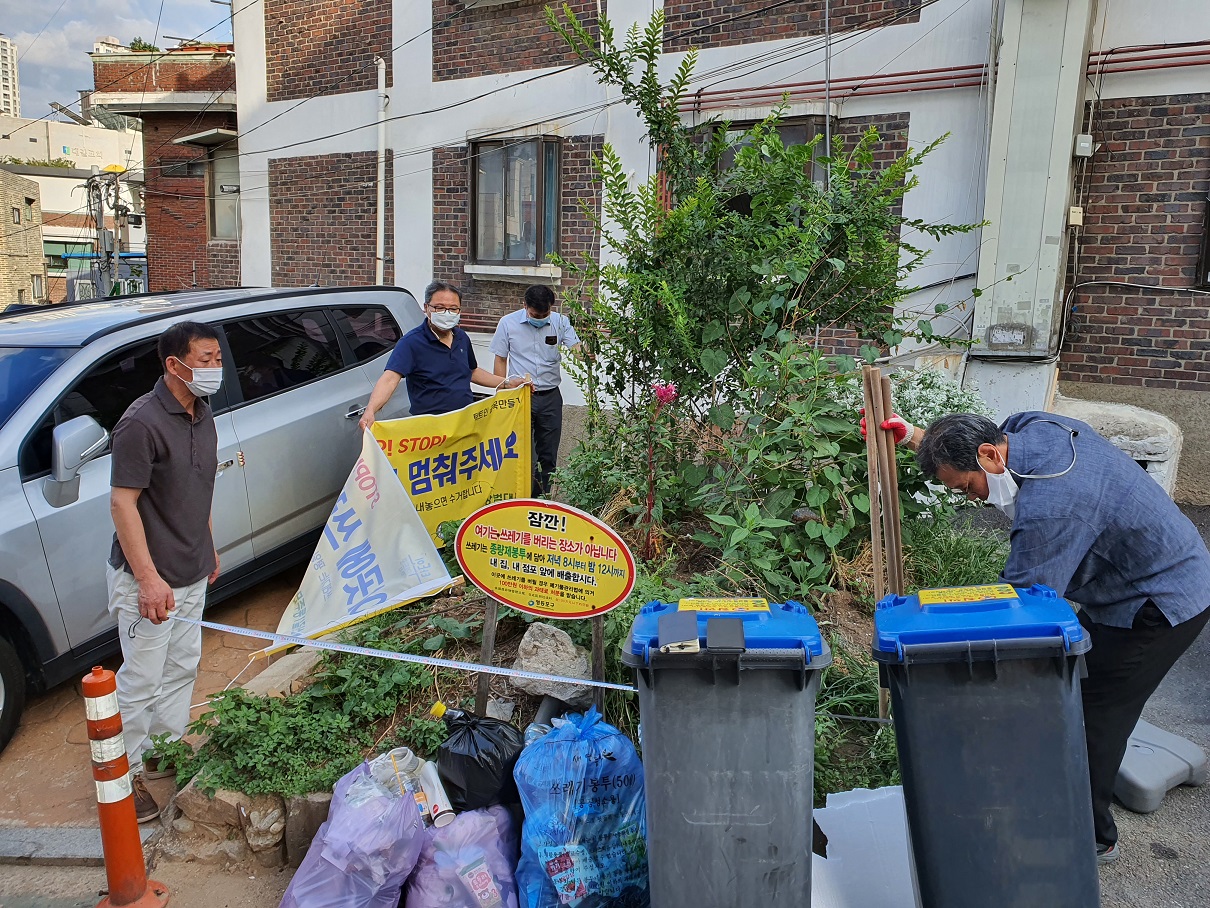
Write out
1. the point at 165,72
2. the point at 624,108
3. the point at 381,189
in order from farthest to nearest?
the point at 165,72, the point at 381,189, the point at 624,108

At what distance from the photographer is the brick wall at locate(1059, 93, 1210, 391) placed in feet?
22.6

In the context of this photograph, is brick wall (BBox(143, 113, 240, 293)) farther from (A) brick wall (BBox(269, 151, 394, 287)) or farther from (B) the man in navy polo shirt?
(B) the man in navy polo shirt

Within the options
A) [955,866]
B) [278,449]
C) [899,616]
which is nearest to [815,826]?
[955,866]

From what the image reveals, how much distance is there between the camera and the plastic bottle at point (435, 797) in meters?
2.94

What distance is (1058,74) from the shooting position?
6664 millimetres

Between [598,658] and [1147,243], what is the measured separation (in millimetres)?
6166

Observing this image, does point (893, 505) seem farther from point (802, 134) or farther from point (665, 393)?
point (802, 134)

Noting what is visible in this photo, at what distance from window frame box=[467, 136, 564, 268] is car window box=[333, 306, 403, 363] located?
3987 millimetres

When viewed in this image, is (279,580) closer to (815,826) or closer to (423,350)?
(423,350)

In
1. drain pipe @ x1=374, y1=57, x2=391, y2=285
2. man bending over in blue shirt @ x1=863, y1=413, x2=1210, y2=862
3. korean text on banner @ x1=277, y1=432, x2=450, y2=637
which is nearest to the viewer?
man bending over in blue shirt @ x1=863, y1=413, x2=1210, y2=862

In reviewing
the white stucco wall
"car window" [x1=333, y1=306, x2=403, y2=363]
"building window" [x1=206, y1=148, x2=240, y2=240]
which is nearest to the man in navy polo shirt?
"car window" [x1=333, y1=306, x2=403, y2=363]

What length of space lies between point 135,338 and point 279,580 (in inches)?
78.5

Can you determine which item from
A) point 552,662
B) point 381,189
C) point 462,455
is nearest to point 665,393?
point 552,662

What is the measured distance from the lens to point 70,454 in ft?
12.0
